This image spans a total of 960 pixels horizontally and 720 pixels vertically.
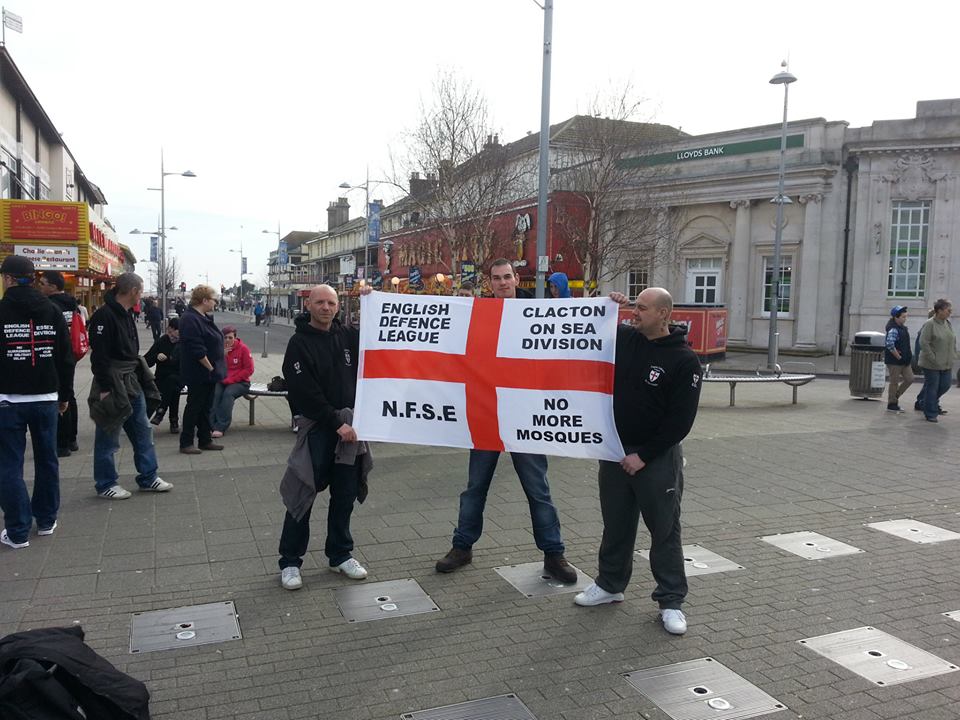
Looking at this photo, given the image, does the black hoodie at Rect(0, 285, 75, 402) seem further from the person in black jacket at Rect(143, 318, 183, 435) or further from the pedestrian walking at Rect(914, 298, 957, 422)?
the pedestrian walking at Rect(914, 298, 957, 422)

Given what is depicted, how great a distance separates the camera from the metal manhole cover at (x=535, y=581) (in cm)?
495

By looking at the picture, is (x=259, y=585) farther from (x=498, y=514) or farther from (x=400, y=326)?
(x=498, y=514)

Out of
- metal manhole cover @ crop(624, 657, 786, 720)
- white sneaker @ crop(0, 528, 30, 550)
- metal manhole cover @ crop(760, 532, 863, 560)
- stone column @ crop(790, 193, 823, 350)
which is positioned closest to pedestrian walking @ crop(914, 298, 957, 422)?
metal manhole cover @ crop(760, 532, 863, 560)

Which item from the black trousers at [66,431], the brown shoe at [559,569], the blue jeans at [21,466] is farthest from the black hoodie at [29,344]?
the brown shoe at [559,569]

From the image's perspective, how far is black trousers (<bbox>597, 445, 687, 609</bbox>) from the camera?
4355 millimetres

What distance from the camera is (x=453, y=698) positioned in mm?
3604

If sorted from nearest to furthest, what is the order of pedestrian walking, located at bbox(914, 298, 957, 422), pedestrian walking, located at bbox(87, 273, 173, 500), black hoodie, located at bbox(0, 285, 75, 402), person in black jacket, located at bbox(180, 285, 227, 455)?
1. black hoodie, located at bbox(0, 285, 75, 402)
2. pedestrian walking, located at bbox(87, 273, 173, 500)
3. person in black jacket, located at bbox(180, 285, 227, 455)
4. pedestrian walking, located at bbox(914, 298, 957, 422)

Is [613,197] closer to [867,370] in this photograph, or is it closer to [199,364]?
[867,370]

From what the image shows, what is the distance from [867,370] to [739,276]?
19144 mm

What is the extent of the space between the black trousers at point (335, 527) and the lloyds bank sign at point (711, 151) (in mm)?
27704

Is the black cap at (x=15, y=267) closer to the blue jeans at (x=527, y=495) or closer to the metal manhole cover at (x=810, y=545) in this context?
the blue jeans at (x=527, y=495)

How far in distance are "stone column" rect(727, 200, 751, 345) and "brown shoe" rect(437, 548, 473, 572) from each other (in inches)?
1175

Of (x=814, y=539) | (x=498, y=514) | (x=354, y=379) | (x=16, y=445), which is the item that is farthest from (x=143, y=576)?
(x=814, y=539)

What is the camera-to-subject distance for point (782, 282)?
32938 millimetres
